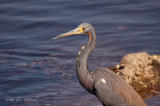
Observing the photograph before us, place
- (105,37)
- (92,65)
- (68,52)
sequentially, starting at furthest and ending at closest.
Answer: (105,37), (68,52), (92,65)

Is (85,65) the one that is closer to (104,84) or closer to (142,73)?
(104,84)

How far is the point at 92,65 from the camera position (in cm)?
998

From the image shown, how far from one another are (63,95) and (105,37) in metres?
3.63

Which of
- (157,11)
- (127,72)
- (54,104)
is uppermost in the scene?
(157,11)

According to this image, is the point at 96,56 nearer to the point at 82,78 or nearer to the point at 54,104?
the point at 54,104

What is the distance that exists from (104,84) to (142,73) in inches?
64.9

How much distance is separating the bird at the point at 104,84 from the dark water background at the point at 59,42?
1088 mm

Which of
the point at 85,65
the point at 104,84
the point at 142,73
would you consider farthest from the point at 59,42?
the point at 104,84

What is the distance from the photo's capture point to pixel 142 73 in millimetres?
8242

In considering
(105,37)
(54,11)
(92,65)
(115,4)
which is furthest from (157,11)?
(92,65)

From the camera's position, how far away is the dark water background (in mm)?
8789

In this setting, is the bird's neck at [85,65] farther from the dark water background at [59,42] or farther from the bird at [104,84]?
the dark water background at [59,42]

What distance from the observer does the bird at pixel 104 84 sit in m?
6.79

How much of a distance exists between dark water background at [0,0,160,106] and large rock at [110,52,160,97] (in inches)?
13.8
